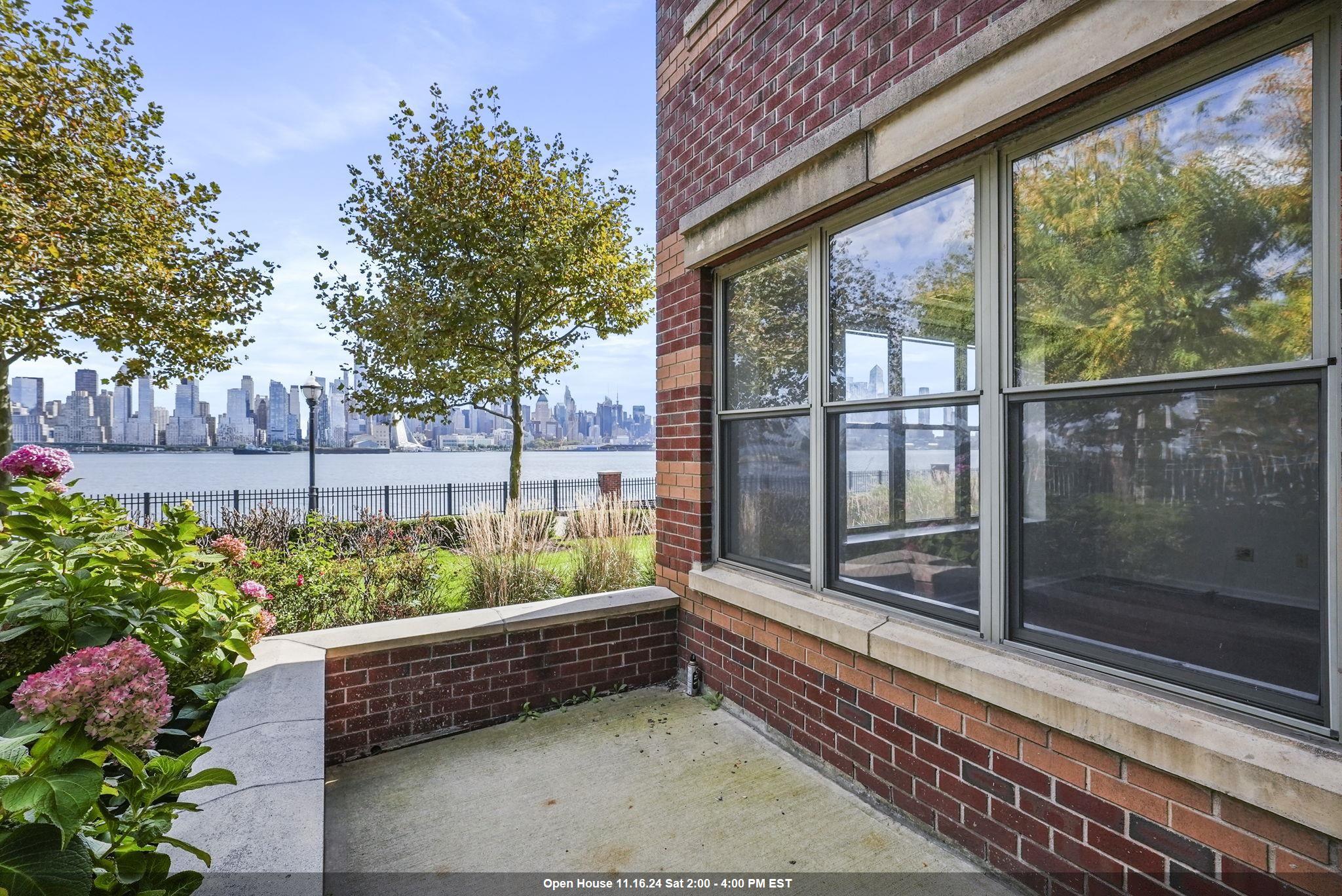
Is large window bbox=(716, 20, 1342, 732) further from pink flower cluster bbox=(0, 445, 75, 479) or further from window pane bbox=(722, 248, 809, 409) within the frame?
pink flower cluster bbox=(0, 445, 75, 479)

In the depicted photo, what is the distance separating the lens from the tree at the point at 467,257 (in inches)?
390

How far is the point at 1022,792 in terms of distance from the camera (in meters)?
2.29

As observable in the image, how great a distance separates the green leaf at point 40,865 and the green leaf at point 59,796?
3cm

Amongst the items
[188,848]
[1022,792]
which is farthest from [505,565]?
[1022,792]

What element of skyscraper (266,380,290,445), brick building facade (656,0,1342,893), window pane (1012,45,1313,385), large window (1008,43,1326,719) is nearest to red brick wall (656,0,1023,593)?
brick building facade (656,0,1342,893)

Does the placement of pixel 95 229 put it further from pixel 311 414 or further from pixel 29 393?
pixel 29 393

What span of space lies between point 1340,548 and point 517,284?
10439 mm

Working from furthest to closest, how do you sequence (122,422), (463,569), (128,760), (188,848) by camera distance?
(122,422)
(463,569)
(128,760)
(188,848)

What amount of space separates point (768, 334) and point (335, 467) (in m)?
114

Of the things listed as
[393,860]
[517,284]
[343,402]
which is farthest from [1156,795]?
[343,402]

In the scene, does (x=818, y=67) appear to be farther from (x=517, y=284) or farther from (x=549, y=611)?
(x=517, y=284)

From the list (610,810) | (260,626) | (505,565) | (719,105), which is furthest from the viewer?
(505,565)

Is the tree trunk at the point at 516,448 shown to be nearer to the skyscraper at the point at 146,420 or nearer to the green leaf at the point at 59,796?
the green leaf at the point at 59,796

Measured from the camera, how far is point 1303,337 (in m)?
1.69
